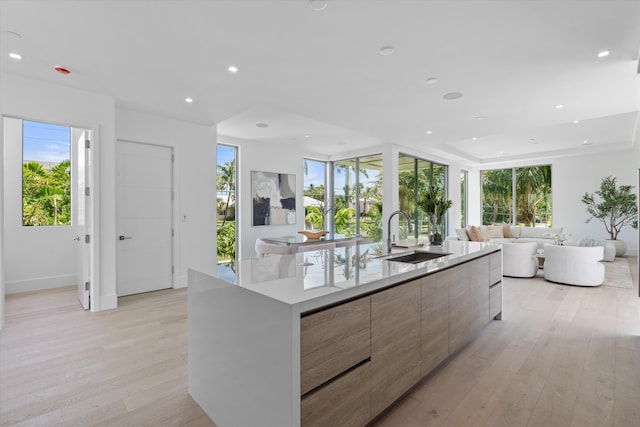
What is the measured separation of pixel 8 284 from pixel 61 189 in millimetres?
1625

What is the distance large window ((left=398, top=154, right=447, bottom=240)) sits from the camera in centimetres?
799

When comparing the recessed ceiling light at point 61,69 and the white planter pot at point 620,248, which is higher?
the recessed ceiling light at point 61,69

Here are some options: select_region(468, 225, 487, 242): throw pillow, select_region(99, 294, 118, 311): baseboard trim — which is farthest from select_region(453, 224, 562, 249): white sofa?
select_region(99, 294, 118, 311): baseboard trim

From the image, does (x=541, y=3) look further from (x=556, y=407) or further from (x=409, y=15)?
(x=556, y=407)

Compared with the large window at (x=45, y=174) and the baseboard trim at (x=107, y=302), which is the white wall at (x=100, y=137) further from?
the large window at (x=45, y=174)

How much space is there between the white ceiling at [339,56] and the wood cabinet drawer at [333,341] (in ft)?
6.80

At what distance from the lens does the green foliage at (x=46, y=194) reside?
16.7 feet

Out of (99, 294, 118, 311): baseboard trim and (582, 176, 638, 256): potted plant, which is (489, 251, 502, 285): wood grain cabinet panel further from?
(582, 176, 638, 256): potted plant

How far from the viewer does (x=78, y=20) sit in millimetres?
2422

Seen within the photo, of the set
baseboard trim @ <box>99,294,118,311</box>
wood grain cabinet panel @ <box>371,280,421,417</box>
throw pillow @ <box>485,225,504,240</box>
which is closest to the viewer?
wood grain cabinet panel @ <box>371,280,421,417</box>

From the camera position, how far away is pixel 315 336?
133 cm

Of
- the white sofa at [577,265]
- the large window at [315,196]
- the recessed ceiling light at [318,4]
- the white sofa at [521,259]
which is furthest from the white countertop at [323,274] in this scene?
the large window at [315,196]

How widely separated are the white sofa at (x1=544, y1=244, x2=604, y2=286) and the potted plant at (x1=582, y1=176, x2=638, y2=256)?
4.03 metres

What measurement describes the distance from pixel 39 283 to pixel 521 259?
7819mm
